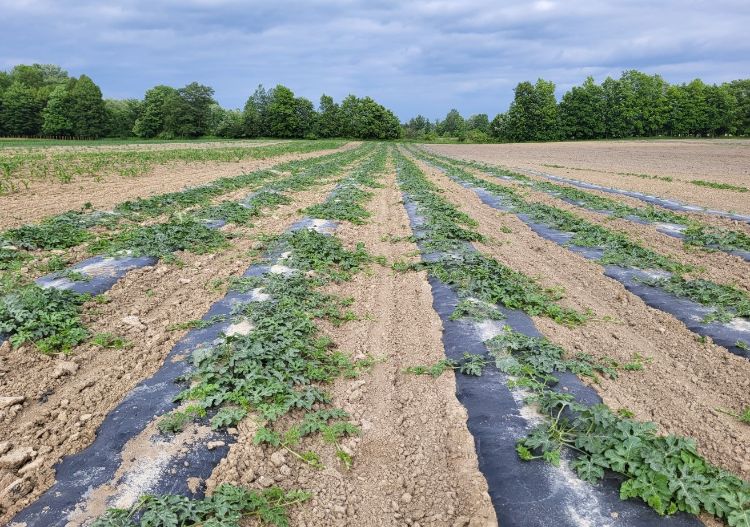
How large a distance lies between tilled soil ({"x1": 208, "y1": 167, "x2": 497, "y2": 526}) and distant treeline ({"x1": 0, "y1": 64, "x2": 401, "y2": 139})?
8560cm

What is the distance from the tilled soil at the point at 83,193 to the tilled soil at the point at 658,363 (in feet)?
33.4

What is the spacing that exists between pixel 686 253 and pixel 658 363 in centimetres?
521

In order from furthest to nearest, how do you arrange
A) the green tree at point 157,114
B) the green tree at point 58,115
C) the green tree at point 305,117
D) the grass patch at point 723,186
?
the green tree at point 305,117 → the green tree at point 157,114 → the green tree at point 58,115 → the grass patch at point 723,186

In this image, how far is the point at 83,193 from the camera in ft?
44.0

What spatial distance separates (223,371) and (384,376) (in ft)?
5.00

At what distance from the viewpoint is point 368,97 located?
100500mm

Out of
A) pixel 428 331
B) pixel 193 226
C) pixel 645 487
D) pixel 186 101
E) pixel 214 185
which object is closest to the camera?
pixel 645 487

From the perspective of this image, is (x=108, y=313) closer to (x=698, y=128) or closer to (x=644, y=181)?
(x=644, y=181)

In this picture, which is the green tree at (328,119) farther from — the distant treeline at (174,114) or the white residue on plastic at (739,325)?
the white residue on plastic at (739,325)

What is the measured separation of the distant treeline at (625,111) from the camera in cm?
8338

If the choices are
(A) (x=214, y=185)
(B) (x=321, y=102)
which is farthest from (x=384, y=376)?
(B) (x=321, y=102)

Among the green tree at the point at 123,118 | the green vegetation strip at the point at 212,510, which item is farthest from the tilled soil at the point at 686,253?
the green tree at the point at 123,118

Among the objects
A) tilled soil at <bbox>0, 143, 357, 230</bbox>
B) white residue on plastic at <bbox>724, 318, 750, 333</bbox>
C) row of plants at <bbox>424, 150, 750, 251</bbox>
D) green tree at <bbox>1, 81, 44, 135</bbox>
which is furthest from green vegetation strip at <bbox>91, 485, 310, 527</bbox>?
green tree at <bbox>1, 81, 44, 135</bbox>

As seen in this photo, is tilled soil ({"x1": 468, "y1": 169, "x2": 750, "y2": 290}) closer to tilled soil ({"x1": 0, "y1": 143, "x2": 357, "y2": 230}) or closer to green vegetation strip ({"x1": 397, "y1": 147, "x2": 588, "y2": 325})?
green vegetation strip ({"x1": 397, "y1": 147, "x2": 588, "y2": 325})
